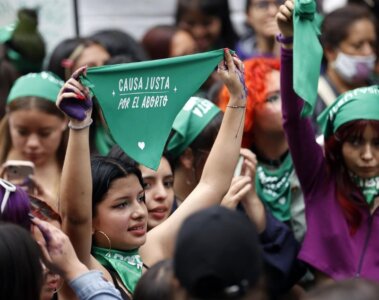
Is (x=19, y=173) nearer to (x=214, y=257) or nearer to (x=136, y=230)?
(x=136, y=230)

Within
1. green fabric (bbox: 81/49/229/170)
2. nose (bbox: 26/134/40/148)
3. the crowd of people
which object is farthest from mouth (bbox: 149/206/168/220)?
nose (bbox: 26/134/40/148)

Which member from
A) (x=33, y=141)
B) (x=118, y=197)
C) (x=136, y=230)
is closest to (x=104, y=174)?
(x=118, y=197)

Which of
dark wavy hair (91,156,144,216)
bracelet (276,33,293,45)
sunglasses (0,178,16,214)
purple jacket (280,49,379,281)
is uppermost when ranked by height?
bracelet (276,33,293,45)

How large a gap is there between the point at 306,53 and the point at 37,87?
67.8 inches

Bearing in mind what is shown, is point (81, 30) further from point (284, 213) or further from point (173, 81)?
point (173, 81)

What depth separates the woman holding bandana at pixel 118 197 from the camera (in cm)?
383

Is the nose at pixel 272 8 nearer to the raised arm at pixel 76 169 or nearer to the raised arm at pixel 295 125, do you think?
the raised arm at pixel 295 125

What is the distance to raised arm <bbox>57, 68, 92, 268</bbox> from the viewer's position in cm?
382

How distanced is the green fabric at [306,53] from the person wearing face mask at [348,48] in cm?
→ 175

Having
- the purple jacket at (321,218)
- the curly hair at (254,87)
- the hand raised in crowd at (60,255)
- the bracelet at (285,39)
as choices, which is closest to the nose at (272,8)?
the curly hair at (254,87)

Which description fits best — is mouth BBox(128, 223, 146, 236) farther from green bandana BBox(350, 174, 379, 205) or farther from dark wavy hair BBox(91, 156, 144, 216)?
green bandana BBox(350, 174, 379, 205)

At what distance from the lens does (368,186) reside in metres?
5.03

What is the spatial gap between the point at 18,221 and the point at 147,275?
1.88 feet

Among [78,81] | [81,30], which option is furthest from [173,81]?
[81,30]
